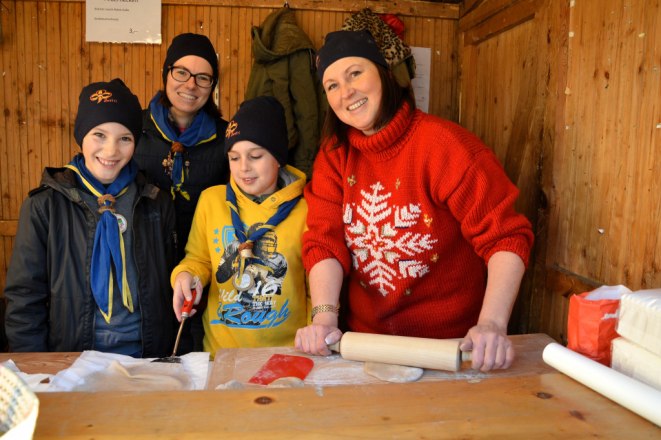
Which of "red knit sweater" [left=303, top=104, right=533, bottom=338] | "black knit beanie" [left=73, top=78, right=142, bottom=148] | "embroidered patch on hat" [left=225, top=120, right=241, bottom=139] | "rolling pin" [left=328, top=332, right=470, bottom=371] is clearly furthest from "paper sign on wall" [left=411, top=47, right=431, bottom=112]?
"rolling pin" [left=328, top=332, right=470, bottom=371]

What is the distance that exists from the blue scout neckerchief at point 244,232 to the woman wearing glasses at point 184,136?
1.20 feet

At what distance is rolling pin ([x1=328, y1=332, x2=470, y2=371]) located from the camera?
1282 mm

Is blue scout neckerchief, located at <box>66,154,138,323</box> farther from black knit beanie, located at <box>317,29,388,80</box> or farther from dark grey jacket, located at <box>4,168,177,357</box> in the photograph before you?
black knit beanie, located at <box>317,29,388,80</box>

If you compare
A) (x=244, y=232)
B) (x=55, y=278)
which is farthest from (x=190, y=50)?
(x=55, y=278)

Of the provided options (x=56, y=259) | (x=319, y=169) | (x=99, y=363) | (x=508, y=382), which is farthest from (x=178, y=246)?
(x=508, y=382)

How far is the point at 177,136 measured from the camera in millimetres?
2420

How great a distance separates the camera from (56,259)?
1.95 meters

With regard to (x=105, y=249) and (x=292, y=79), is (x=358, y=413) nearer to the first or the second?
(x=105, y=249)

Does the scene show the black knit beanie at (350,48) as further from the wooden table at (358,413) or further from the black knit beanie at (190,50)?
the wooden table at (358,413)

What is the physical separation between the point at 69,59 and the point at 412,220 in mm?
2995

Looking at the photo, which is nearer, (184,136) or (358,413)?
(358,413)

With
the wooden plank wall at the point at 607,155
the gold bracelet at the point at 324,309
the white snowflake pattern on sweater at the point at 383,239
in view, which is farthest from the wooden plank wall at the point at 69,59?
the gold bracelet at the point at 324,309

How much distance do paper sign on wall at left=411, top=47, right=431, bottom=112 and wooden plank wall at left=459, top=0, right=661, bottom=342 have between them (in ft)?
2.26

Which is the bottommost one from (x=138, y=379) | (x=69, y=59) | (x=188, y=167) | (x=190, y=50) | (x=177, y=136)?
(x=138, y=379)
